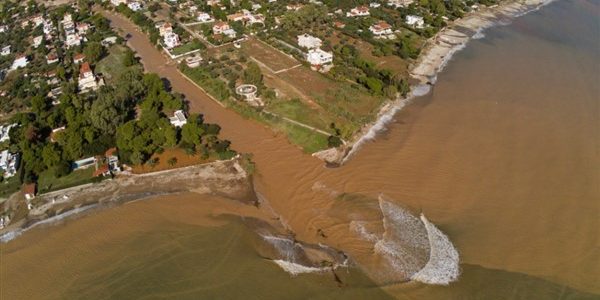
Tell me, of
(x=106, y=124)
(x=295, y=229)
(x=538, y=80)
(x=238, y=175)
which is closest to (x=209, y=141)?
(x=238, y=175)

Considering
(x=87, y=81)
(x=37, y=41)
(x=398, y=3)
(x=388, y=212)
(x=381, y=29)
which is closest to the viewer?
(x=388, y=212)

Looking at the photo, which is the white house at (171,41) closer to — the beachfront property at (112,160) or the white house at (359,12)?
the beachfront property at (112,160)

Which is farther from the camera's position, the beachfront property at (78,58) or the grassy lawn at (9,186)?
the beachfront property at (78,58)

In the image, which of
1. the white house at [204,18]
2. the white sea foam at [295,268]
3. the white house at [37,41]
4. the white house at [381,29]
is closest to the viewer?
the white sea foam at [295,268]

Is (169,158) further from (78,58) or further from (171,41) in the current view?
(78,58)

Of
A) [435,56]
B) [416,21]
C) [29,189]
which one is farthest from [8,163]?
[416,21]

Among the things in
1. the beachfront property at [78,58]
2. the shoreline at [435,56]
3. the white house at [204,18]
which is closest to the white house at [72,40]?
the beachfront property at [78,58]

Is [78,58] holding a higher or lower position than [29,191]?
higher
